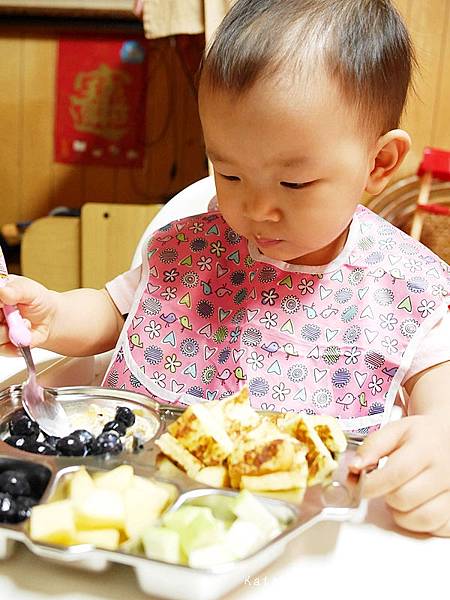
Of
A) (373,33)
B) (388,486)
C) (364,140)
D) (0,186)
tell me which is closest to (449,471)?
→ (388,486)

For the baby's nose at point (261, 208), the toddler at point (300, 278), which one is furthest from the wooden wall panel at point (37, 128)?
the baby's nose at point (261, 208)

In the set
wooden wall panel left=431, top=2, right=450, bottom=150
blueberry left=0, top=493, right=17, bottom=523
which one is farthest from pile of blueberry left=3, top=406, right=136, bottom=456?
wooden wall panel left=431, top=2, right=450, bottom=150

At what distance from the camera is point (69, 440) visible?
65 centimetres

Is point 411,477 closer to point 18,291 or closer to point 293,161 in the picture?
point 293,161

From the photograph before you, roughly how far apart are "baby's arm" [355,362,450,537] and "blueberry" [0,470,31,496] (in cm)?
27

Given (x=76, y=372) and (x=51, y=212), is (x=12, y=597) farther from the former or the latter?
(x=51, y=212)

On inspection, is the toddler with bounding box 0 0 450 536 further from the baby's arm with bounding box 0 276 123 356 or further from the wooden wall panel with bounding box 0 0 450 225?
the wooden wall panel with bounding box 0 0 450 225

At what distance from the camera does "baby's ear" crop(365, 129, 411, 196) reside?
0.87 meters

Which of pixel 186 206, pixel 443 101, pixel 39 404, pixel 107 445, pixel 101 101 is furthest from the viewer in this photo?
pixel 101 101

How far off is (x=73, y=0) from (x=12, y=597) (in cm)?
246

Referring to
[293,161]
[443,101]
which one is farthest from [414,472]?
[443,101]

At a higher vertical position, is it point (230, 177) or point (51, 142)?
point (230, 177)

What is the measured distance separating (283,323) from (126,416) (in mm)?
308

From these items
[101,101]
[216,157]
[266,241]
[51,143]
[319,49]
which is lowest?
[51,143]
